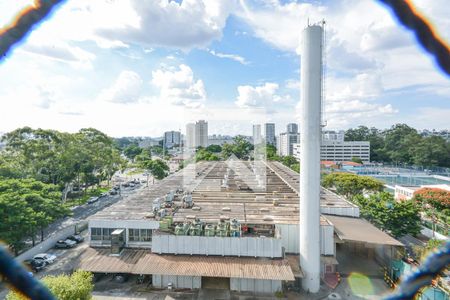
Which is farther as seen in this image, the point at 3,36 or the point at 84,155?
the point at 84,155

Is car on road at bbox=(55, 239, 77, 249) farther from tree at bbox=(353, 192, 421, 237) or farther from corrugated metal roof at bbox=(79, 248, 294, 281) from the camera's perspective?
tree at bbox=(353, 192, 421, 237)

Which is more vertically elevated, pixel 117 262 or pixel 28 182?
pixel 28 182

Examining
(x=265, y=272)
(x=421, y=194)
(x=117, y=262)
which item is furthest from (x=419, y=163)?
(x=117, y=262)

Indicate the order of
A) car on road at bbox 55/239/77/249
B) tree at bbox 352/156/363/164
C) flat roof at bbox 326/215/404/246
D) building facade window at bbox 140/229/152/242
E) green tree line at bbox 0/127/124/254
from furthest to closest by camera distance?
tree at bbox 352/156/363/164 < car on road at bbox 55/239/77/249 < building facade window at bbox 140/229/152/242 < green tree line at bbox 0/127/124/254 < flat roof at bbox 326/215/404/246

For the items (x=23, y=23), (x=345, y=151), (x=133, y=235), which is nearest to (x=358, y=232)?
(x=133, y=235)

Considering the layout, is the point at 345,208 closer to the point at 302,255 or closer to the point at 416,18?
the point at 302,255

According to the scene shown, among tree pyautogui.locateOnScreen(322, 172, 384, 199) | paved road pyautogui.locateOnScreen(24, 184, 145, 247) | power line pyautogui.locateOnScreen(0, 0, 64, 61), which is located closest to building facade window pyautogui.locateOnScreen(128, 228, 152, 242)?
paved road pyautogui.locateOnScreen(24, 184, 145, 247)

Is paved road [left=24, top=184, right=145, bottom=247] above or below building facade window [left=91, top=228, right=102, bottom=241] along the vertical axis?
below
